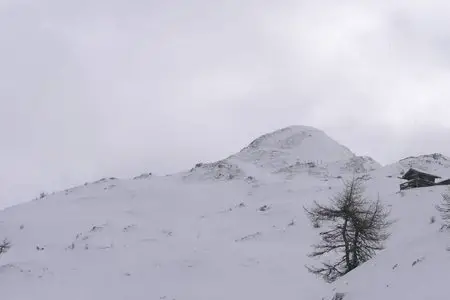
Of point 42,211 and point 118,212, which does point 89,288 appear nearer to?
point 118,212

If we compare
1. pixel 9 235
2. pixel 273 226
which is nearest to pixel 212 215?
pixel 273 226

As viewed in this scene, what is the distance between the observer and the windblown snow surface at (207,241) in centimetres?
2081

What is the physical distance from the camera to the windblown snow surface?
2081cm

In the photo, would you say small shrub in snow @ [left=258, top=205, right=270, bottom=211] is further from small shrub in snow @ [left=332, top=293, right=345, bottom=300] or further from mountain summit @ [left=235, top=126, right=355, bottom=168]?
small shrub in snow @ [left=332, top=293, right=345, bottom=300]

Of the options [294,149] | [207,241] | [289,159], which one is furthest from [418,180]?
[294,149]

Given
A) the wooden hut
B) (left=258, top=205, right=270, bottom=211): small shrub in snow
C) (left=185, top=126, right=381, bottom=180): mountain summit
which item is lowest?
(left=258, top=205, right=270, bottom=211): small shrub in snow

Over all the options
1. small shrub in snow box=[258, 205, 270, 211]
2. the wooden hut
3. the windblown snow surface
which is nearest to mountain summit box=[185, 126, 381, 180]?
the windblown snow surface

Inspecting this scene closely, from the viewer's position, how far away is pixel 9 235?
41844mm

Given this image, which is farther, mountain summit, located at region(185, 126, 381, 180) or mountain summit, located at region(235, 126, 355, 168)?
mountain summit, located at region(235, 126, 355, 168)

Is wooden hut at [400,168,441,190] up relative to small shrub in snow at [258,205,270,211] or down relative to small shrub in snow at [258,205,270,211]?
up

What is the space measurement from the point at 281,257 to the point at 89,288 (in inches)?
→ 453

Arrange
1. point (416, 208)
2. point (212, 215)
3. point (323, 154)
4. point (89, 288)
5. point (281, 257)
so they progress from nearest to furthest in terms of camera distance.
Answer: point (89, 288), point (281, 257), point (416, 208), point (212, 215), point (323, 154)

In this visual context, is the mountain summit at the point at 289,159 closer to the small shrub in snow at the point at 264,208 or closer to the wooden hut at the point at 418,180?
the small shrub in snow at the point at 264,208

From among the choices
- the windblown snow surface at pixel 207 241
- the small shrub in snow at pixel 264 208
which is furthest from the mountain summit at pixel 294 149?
the small shrub in snow at pixel 264 208
